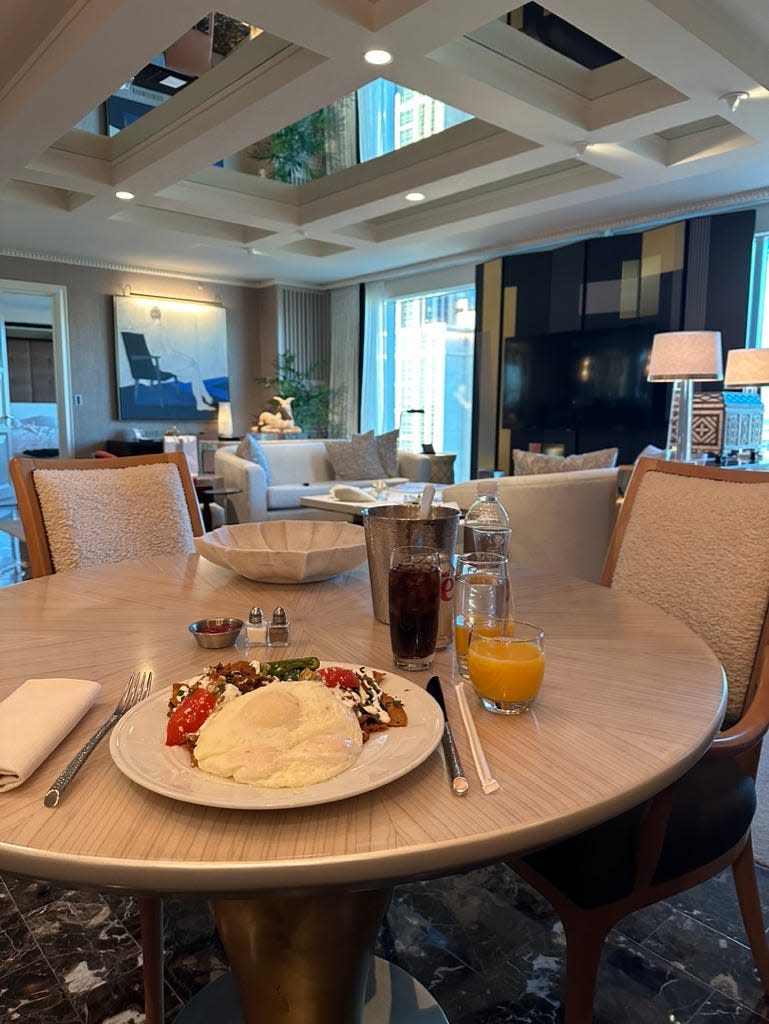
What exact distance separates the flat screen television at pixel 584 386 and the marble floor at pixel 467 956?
491 cm

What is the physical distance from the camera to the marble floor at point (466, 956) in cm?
123

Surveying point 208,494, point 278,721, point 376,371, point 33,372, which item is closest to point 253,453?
point 208,494

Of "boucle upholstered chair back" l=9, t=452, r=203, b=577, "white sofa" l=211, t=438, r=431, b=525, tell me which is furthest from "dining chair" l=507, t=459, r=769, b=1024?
"white sofa" l=211, t=438, r=431, b=525

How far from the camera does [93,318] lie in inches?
298

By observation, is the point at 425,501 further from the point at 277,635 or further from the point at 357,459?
Result: the point at 357,459

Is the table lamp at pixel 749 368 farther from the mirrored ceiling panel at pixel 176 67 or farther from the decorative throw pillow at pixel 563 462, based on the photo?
the mirrored ceiling panel at pixel 176 67

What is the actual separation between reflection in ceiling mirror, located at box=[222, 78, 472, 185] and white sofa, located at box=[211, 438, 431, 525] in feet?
7.78

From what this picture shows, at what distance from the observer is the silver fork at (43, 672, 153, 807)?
1.89 feet

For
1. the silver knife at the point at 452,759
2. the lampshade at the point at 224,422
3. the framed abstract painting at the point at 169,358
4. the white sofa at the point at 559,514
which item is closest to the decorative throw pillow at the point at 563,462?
the white sofa at the point at 559,514

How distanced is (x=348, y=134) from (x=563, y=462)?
4.45 metres

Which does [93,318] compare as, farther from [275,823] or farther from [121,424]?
[275,823]

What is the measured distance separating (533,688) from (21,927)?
134 centimetres

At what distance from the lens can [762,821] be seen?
1.79 m

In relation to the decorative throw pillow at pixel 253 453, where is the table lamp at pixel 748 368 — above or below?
above
